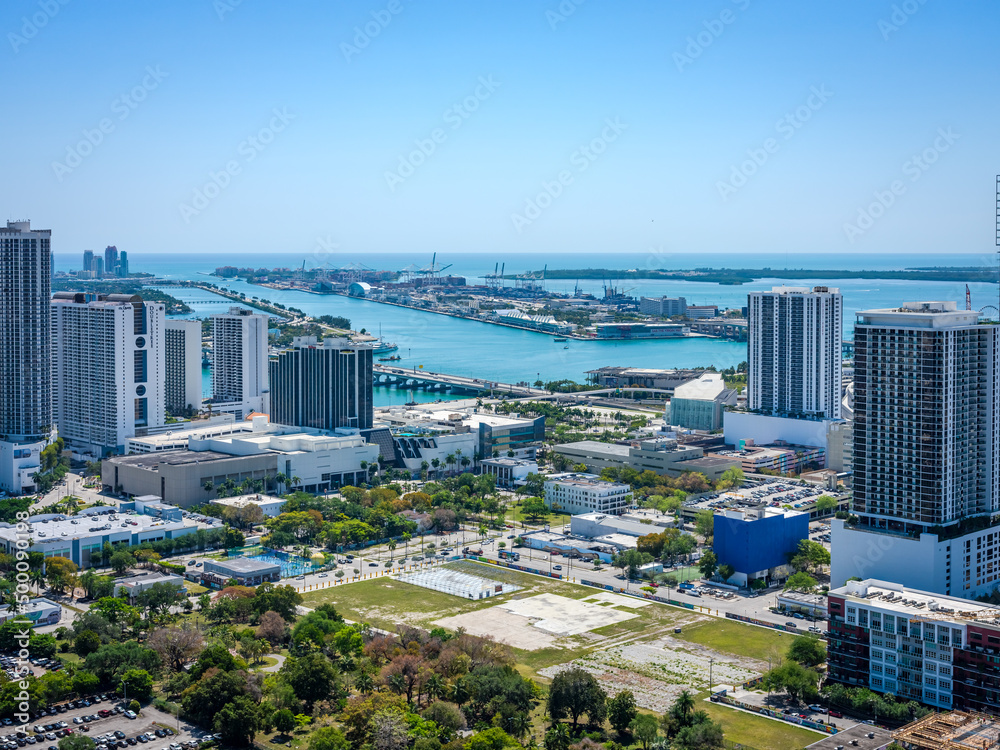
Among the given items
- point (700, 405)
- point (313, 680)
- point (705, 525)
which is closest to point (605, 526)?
point (705, 525)

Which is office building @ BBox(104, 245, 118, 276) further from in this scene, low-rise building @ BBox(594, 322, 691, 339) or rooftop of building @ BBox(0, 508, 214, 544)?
rooftop of building @ BBox(0, 508, 214, 544)

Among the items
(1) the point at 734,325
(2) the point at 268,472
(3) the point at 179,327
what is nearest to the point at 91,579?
(2) the point at 268,472

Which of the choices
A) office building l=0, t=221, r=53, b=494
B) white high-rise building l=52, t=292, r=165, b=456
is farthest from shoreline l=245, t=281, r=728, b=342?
office building l=0, t=221, r=53, b=494

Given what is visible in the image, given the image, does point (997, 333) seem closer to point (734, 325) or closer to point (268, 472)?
point (268, 472)

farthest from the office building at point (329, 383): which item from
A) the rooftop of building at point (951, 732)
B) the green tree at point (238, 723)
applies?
the rooftop of building at point (951, 732)

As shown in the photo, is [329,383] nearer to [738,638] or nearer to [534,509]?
[534,509]

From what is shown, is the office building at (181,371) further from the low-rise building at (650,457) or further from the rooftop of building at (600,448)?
the low-rise building at (650,457)
